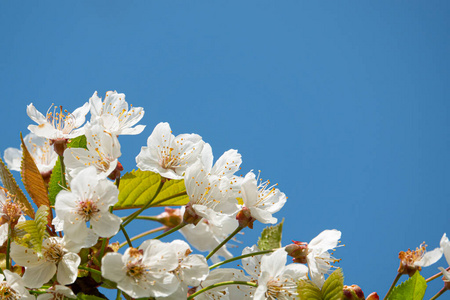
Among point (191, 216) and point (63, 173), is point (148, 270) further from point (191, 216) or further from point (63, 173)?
point (63, 173)

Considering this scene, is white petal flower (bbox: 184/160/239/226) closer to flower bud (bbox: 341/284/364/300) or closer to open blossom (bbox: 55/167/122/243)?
open blossom (bbox: 55/167/122/243)

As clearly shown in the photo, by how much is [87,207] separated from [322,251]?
0.38 meters

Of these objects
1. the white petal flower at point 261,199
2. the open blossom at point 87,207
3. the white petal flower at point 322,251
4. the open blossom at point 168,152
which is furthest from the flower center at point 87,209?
the white petal flower at point 322,251

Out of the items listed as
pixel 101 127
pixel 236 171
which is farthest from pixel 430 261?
pixel 101 127

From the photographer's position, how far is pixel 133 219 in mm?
751

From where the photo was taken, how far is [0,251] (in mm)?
793

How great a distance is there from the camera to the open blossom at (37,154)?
939mm

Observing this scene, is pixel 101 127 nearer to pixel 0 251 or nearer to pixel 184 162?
pixel 184 162

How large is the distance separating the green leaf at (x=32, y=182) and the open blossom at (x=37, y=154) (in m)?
0.13

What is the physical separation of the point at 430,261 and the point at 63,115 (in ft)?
2.29

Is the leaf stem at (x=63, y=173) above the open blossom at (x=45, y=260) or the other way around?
above

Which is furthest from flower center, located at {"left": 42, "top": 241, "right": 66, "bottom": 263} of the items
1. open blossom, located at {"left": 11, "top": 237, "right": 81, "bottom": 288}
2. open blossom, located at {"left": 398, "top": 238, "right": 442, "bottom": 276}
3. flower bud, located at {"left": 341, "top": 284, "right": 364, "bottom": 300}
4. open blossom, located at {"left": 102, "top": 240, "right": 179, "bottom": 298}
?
open blossom, located at {"left": 398, "top": 238, "right": 442, "bottom": 276}

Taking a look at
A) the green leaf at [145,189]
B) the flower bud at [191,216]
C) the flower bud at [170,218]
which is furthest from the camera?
the flower bud at [170,218]

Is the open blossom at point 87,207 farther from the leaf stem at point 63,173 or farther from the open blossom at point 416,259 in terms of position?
the open blossom at point 416,259
